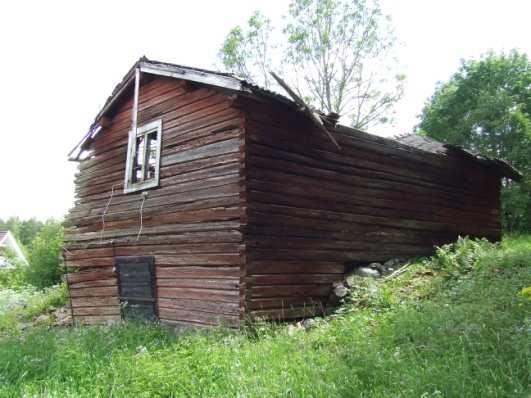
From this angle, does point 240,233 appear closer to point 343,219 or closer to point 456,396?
point 343,219

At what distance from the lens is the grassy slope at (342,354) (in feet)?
14.0

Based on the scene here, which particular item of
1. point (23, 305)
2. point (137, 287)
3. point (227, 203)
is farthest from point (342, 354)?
point (23, 305)

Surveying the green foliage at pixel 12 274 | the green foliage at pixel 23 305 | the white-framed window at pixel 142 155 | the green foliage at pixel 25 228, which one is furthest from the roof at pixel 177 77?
the green foliage at pixel 25 228

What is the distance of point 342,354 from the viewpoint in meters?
5.38

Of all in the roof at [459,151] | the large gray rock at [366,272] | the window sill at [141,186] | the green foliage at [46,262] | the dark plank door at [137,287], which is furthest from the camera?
the green foliage at [46,262]

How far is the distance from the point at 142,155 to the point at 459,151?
850cm

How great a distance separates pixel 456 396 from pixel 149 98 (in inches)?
349

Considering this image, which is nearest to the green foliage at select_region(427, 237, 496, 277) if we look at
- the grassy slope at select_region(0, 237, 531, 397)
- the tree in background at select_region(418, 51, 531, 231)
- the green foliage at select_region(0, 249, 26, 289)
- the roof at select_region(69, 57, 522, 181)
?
the grassy slope at select_region(0, 237, 531, 397)

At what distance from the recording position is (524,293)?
5922mm

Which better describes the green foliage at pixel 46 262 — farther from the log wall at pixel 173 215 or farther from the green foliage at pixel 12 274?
the log wall at pixel 173 215

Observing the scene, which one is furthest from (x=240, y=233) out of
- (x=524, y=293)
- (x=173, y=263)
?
(x=524, y=293)

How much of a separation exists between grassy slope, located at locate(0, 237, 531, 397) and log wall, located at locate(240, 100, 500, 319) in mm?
920

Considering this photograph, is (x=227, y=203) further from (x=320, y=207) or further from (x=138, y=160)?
(x=138, y=160)

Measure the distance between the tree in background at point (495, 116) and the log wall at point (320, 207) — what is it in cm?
1193
